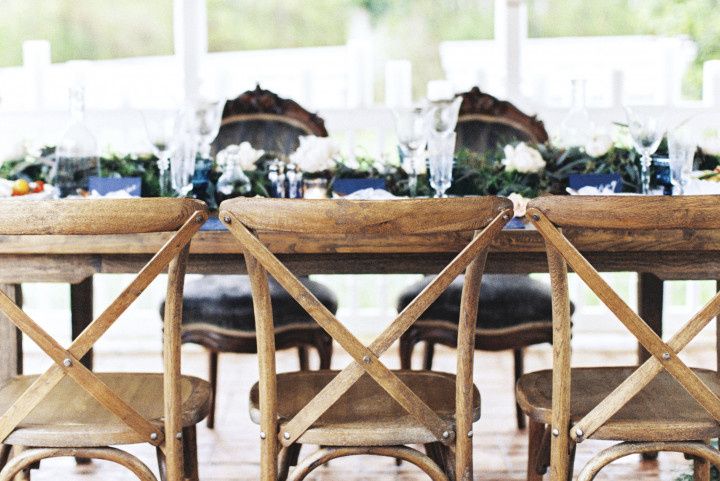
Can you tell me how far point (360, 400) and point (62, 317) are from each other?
238cm

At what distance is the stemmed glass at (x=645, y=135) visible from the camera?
236cm

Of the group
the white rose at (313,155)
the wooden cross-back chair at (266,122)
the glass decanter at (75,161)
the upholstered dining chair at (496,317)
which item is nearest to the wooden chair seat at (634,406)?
the upholstered dining chair at (496,317)

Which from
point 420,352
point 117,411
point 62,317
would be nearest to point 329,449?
point 117,411

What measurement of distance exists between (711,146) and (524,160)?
0.51 metres

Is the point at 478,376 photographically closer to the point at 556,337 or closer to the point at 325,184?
the point at 325,184

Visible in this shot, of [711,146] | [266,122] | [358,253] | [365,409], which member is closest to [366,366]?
[365,409]

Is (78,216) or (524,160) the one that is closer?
(78,216)

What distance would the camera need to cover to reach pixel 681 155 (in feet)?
7.34

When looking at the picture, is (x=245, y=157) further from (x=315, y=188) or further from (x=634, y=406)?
(x=634, y=406)

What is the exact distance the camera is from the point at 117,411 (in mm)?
1648

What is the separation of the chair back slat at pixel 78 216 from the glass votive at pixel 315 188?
0.87 meters

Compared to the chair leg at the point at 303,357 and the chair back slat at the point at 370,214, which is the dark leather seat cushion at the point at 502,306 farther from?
the chair back slat at the point at 370,214

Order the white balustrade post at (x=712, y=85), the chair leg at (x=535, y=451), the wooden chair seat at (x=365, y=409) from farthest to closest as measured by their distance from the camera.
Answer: the white balustrade post at (x=712, y=85), the chair leg at (x=535, y=451), the wooden chair seat at (x=365, y=409)

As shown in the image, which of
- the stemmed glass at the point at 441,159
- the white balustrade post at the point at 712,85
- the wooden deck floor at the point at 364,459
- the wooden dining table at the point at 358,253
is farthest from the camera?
the white balustrade post at the point at 712,85
